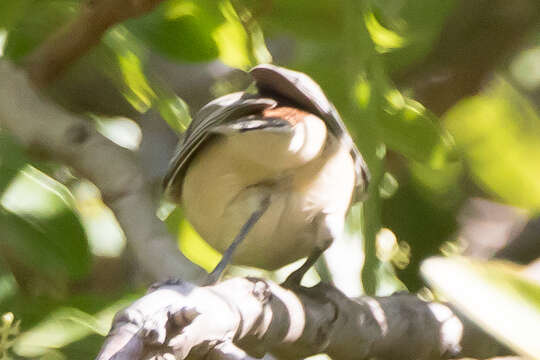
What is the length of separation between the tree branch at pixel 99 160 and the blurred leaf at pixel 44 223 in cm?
9

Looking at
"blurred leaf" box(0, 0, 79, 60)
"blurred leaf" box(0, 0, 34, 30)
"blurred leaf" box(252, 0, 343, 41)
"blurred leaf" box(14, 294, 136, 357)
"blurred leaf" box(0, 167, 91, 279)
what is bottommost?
"blurred leaf" box(14, 294, 136, 357)

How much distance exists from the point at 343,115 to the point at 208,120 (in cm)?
32

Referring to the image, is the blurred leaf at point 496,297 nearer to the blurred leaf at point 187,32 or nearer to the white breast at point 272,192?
the white breast at point 272,192

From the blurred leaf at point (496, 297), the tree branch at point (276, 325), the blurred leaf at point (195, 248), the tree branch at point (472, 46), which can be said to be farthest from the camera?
the tree branch at point (472, 46)

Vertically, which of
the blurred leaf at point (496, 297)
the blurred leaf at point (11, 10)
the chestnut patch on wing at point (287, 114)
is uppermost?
the blurred leaf at point (496, 297)

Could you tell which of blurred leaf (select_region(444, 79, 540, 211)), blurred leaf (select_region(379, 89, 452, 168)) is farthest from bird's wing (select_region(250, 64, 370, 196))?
blurred leaf (select_region(444, 79, 540, 211))

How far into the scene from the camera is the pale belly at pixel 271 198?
4.71 feet

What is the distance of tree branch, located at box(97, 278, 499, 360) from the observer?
808 mm

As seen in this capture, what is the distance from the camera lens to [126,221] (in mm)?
1492

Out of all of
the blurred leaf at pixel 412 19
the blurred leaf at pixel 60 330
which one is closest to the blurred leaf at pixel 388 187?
the blurred leaf at pixel 412 19

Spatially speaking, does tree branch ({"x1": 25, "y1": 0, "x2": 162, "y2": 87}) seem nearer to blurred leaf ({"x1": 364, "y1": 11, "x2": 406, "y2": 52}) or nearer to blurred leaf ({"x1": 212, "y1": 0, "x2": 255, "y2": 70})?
blurred leaf ({"x1": 212, "y1": 0, "x2": 255, "y2": 70})

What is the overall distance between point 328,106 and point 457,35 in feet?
2.96

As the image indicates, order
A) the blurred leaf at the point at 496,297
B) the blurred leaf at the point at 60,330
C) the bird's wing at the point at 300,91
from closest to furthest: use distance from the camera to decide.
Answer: the blurred leaf at the point at 496,297
the bird's wing at the point at 300,91
the blurred leaf at the point at 60,330

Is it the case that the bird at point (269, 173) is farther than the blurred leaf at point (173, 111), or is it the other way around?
the blurred leaf at point (173, 111)
